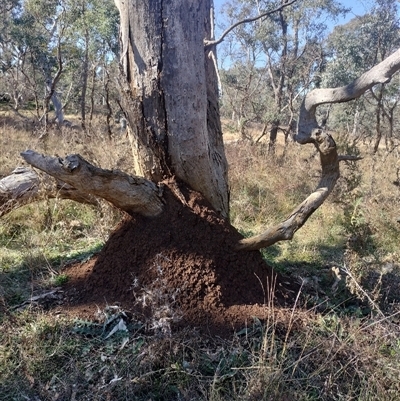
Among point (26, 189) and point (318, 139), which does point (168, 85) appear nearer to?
point (318, 139)

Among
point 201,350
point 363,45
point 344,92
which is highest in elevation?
point 363,45

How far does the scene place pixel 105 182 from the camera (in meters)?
2.51

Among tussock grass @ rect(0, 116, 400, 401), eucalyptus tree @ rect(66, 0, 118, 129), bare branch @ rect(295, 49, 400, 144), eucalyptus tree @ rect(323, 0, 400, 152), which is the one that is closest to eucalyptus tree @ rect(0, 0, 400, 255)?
bare branch @ rect(295, 49, 400, 144)

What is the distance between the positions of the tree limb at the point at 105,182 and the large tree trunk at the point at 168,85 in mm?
257

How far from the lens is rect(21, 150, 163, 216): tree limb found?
2.28 m

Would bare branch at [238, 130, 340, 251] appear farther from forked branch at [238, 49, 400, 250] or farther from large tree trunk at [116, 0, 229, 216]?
large tree trunk at [116, 0, 229, 216]

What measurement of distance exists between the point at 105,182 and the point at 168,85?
2.52ft

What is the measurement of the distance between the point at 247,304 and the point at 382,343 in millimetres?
820

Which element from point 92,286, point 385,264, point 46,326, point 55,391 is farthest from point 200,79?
point 385,264

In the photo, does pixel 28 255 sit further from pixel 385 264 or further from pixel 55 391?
pixel 385 264

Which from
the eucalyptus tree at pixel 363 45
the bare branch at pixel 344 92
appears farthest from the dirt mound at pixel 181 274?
the eucalyptus tree at pixel 363 45

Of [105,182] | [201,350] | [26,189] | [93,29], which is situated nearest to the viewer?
[201,350]

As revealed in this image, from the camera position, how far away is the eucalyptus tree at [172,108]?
257 cm

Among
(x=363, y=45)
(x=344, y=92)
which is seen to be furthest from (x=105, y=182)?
(x=363, y=45)
